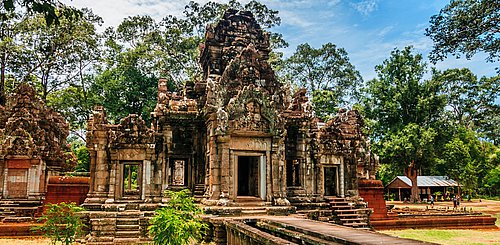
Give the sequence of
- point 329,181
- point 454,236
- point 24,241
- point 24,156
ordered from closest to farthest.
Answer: point 24,241 < point 454,236 < point 24,156 < point 329,181

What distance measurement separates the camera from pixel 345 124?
19.5m

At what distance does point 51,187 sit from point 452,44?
17431mm

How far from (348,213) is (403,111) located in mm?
21974

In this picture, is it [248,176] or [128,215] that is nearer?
[128,215]

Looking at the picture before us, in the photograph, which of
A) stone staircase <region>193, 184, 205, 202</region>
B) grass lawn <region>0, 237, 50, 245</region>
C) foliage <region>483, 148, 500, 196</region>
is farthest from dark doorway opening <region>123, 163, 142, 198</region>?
foliage <region>483, 148, 500, 196</region>

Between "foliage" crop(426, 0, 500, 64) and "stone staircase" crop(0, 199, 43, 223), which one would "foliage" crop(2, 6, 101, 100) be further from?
"foliage" crop(426, 0, 500, 64)

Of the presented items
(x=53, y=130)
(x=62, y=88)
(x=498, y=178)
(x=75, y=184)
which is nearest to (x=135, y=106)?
(x=62, y=88)

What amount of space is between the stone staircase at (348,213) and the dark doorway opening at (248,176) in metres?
3.38

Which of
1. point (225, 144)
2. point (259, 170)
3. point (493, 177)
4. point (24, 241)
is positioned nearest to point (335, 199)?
point (259, 170)

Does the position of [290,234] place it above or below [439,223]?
above

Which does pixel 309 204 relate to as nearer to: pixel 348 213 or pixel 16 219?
pixel 348 213

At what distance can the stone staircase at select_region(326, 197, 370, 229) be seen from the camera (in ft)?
49.2

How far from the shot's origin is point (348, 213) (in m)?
15.5

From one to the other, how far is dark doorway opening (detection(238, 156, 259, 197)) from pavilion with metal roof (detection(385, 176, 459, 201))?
91.7 feet
